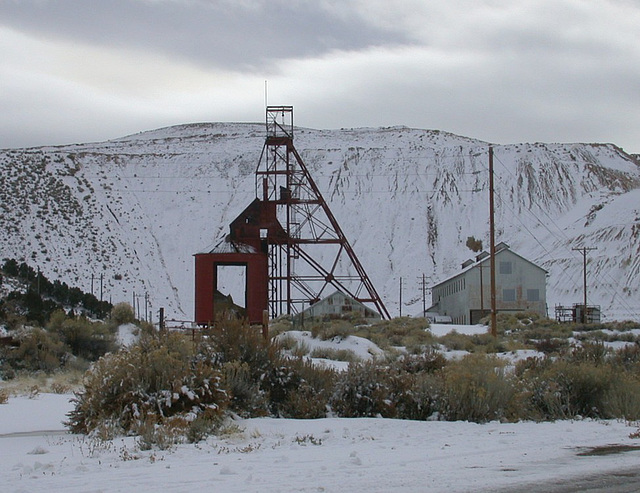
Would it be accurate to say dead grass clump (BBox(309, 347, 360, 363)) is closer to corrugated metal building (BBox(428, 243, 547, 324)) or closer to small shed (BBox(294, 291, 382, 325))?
small shed (BBox(294, 291, 382, 325))

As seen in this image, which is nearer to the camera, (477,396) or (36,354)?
(477,396)

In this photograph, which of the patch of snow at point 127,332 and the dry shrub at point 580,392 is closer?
the dry shrub at point 580,392

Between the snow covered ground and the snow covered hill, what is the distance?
59.6 metres

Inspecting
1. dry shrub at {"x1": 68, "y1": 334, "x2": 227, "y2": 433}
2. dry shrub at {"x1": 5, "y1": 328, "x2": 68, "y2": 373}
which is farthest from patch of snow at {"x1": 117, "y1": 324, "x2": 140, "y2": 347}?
dry shrub at {"x1": 68, "y1": 334, "x2": 227, "y2": 433}

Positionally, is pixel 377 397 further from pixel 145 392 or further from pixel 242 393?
pixel 145 392

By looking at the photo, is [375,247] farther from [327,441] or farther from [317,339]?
[327,441]

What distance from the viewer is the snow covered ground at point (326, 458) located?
311 inches

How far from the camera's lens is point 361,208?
100188mm

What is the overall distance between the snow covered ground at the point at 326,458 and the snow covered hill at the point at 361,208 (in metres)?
59.6

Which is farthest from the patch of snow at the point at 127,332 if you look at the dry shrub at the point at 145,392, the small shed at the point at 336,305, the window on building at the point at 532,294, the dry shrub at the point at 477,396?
the window on building at the point at 532,294

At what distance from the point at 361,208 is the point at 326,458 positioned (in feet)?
299

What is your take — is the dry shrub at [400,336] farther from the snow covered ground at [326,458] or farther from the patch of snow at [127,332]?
the snow covered ground at [326,458]

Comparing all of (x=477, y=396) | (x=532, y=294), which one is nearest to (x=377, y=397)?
(x=477, y=396)

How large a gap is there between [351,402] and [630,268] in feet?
230
